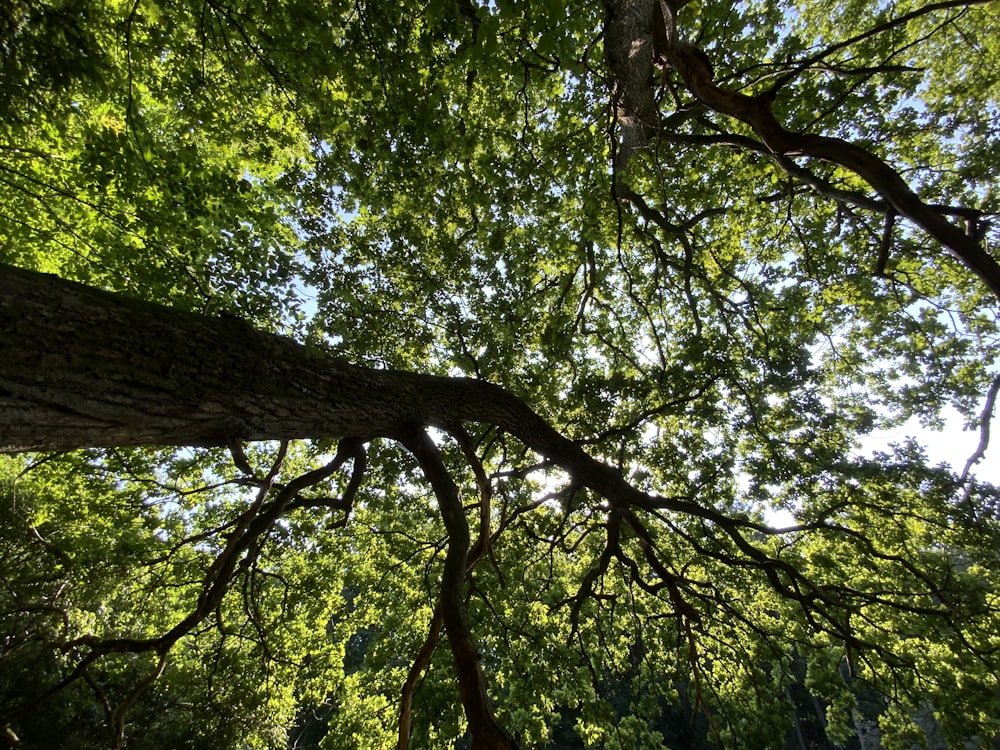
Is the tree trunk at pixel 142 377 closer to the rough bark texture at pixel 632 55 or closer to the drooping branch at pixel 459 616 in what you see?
the drooping branch at pixel 459 616

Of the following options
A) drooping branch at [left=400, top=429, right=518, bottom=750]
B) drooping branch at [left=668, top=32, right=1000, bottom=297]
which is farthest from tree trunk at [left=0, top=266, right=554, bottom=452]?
drooping branch at [left=668, top=32, right=1000, bottom=297]

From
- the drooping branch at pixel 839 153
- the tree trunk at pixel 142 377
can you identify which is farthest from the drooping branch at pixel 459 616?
the drooping branch at pixel 839 153

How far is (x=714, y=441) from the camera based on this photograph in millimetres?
6656

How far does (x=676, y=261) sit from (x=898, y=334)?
399 centimetres

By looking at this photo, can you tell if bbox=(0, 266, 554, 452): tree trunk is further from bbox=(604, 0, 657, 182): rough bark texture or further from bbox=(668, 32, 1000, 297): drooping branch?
bbox=(668, 32, 1000, 297): drooping branch

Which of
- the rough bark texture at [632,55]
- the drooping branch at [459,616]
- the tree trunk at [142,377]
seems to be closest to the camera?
the tree trunk at [142,377]

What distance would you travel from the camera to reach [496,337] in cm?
596

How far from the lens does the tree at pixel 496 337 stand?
10.5ft

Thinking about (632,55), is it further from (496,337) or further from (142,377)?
(142,377)

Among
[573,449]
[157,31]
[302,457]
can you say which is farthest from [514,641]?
[157,31]

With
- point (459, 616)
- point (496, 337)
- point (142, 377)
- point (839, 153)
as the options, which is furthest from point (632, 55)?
point (459, 616)

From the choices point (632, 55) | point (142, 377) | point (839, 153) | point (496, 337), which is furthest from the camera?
point (496, 337)

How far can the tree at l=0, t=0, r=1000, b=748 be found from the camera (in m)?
3.20

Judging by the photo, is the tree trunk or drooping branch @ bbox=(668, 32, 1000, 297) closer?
the tree trunk
